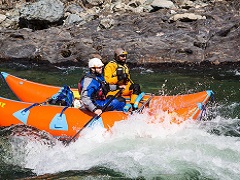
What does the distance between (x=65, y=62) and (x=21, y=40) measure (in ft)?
8.03

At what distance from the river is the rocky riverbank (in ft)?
15.6

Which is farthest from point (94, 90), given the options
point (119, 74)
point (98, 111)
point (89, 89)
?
point (119, 74)

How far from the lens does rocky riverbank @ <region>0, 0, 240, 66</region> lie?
12.1m

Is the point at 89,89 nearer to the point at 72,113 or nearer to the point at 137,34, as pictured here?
the point at 72,113

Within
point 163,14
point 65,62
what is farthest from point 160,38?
point 65,62

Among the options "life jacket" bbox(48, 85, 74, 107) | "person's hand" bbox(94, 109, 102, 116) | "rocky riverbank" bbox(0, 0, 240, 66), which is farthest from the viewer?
"rocky riverbank" bbox(0, 0, 240, 66)

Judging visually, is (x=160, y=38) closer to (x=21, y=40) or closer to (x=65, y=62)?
(x=65, y=62)

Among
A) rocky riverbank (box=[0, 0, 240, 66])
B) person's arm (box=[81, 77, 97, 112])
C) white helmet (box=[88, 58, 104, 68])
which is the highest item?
white helmet (box=[88, 58, 104, 68])

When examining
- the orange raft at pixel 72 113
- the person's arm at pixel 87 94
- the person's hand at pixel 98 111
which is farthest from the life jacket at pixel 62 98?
the person's hand at pixel 98 111

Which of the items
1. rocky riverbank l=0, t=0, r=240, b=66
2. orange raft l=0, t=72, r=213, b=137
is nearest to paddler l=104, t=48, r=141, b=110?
orange raft l=0, t=72, r=213, b=137

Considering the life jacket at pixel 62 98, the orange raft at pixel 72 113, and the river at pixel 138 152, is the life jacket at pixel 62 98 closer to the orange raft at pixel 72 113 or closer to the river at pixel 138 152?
Result: the orange raft at pixel 72 113

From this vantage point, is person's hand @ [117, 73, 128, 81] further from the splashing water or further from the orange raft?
the splashing water

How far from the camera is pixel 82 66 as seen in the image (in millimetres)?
12430

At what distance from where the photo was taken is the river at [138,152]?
492 centimetres
